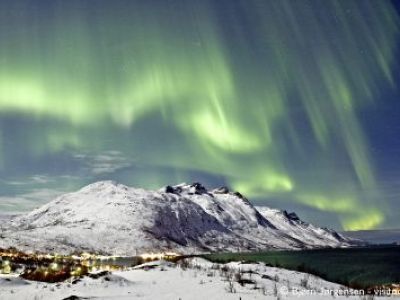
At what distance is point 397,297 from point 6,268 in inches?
2174

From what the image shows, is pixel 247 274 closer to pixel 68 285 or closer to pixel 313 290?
pixel 313 290

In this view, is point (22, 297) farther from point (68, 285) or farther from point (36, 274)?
point (36, 274)

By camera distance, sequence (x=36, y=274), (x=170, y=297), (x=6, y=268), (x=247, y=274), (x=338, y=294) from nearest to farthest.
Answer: (x=170, y=297)
(x=338, y=294)
(x=247, y=274)
(x=36, y=274)
(x=6, y=268)

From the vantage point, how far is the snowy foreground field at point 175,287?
30000 mm

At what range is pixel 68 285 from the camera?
3347 cm

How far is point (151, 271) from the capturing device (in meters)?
40.0

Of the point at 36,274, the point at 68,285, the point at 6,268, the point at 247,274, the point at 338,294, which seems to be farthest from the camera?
the point at 6,268

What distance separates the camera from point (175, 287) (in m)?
32.8

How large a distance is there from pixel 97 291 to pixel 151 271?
8.82 metres

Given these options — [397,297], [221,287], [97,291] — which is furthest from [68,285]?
[397,297]

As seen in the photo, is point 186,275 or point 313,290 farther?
point 186,275

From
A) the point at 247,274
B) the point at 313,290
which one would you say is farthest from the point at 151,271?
the point at 313,290

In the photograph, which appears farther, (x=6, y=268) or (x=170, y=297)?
(x=6, y=268)

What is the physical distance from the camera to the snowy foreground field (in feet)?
98.4
